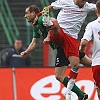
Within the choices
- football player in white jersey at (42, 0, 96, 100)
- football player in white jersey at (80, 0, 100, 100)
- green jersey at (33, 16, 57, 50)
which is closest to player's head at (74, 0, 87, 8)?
football player in white jersey at (42, 0, 96, 100)

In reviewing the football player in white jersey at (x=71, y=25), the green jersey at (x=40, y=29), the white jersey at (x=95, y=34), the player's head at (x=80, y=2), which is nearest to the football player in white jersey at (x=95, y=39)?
the white jersey at (x=95, y=34)

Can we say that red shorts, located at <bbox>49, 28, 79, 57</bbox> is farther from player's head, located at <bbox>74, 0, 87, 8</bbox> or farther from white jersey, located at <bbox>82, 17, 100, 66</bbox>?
white jersey, located at <bbox>82, 17, 100, 66</bbox>

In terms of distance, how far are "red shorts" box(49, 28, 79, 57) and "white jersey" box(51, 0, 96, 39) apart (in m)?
0.19

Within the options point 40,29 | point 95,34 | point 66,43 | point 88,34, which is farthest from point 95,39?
point 40,29

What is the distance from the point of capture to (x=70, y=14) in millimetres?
10242

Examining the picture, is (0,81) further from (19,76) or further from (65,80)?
(65,80)

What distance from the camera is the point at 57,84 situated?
40.4ft

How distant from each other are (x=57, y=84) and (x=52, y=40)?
248 centimetres

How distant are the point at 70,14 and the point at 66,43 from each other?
578 millimetres

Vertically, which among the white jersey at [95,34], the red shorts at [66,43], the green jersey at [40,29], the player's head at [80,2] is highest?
the player's head at [80,2]

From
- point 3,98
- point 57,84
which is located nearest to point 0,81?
point 3,98

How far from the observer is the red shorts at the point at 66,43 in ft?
32.7

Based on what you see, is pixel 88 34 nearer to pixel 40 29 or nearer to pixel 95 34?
pixel 95 34

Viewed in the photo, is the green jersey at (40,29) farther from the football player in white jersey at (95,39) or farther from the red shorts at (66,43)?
the football player in white jersey at (95,39)
